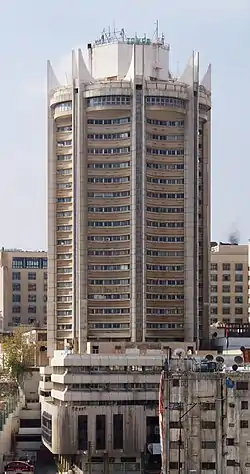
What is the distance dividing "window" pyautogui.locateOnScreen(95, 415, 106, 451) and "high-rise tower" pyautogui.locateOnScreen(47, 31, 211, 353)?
88.4 ft

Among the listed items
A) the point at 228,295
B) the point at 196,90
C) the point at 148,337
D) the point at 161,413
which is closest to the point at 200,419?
the point at 161,413

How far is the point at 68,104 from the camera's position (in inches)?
5482

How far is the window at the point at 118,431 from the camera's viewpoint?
106812 mm

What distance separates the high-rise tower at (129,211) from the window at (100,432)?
27.0m

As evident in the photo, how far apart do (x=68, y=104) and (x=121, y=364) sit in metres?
39.3

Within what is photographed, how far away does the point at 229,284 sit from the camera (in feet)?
575

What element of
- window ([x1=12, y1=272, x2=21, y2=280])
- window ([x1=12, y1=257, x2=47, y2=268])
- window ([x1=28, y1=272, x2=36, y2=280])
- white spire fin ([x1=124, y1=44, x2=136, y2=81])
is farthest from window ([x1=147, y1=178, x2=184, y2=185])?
window ([x1=12, y1=272, x2=21, y2=280])

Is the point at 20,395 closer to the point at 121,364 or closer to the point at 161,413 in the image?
the point at 121,364

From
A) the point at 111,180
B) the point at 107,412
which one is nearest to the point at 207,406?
the point at 107,412

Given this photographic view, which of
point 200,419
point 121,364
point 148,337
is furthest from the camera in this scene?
point 148,337

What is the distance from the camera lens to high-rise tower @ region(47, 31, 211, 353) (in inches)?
5315

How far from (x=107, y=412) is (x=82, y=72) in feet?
149

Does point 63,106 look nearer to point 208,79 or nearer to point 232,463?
point 208,79

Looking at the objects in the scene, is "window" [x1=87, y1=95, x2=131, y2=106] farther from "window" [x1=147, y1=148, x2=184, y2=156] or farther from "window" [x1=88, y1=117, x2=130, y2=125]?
"window" [x1=147, y1=148, x2=184, y2=156]
